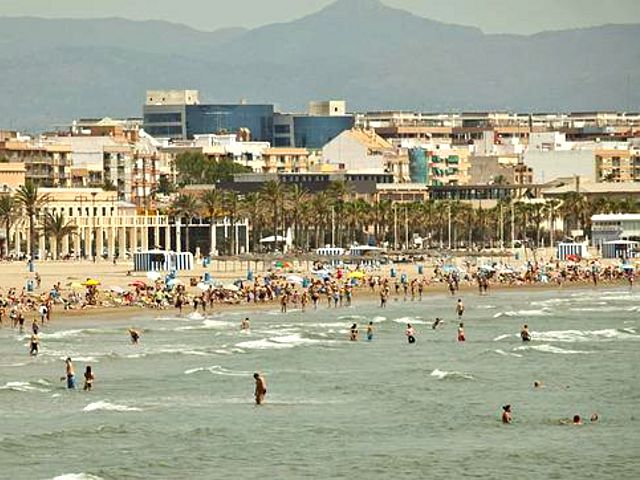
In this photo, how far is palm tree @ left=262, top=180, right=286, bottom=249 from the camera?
530 feet

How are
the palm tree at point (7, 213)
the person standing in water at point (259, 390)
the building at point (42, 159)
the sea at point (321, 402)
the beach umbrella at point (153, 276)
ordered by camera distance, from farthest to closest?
the building at point (42, 159) → the palm tree at point (7, 213) → the beach umbrella at point (153, 276) → the person standing in water at point (259, 390) → the sea at point (321, 402)

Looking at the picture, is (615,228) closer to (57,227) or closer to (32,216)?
(57,227)

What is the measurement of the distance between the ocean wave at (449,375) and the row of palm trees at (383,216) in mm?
87211

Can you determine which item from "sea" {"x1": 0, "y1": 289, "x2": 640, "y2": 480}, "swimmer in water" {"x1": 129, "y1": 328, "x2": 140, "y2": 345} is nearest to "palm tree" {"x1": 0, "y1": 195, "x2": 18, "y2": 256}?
"sea" {"x1": 0, "y1": 289, "x2": 640, "y2": 480}

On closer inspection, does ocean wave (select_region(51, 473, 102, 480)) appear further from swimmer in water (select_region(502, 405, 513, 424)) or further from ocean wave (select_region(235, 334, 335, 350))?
ocean wave (select_region(235, 334, 335, 350))

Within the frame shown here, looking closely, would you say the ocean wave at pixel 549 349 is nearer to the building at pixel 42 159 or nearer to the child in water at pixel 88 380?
the child in water at pixel 88 380

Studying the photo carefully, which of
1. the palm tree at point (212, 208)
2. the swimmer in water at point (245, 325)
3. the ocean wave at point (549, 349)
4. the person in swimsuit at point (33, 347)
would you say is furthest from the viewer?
the palm tree at point (212, 208)

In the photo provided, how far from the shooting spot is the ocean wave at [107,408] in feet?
191

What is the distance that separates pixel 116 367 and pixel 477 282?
55.8 meters

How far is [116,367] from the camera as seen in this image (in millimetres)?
70000

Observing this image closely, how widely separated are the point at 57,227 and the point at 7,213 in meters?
3.49

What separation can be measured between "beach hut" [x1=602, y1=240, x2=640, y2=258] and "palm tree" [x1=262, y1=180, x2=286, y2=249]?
24554mm

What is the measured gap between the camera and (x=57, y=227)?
14375cm

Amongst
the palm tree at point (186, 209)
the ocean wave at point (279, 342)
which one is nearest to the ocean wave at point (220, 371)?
the ocean wave at point (279, 342)
